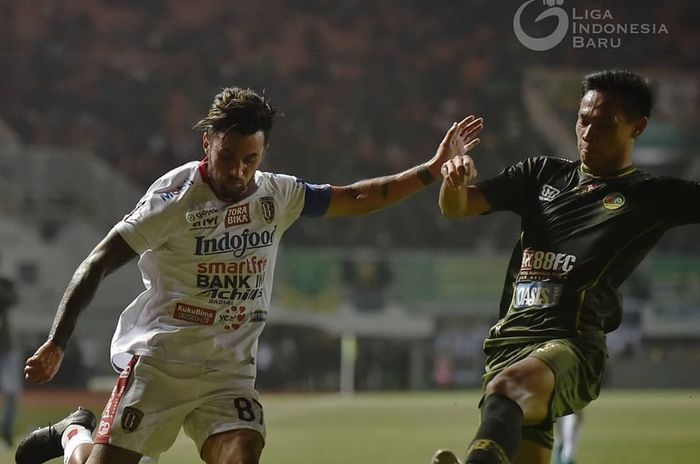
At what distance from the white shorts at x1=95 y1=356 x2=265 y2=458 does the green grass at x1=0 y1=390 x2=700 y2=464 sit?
3484 mm

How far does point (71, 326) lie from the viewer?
9.71 feet

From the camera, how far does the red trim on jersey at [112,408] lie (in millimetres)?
3145

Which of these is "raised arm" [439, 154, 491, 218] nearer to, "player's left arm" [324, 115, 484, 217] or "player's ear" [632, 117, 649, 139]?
"player's left arm" [324, 115, 484, 217]

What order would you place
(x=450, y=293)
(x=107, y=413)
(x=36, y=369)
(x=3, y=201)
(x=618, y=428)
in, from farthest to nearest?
(x=450, y=293) < (x=3, y=201) < (x=618, y=428) < (x=107, y=413) < (x=36, y=369)

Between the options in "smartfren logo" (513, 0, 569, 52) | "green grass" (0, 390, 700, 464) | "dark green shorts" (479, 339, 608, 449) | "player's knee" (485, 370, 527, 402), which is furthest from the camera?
"green grass" (0, 390, 700, 464)

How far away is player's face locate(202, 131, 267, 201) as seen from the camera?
313 centimetres

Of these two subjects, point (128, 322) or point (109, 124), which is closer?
point (128, 322)

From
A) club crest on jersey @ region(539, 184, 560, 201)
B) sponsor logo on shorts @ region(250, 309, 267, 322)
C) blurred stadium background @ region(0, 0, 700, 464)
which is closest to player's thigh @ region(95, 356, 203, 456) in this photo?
sponsor logo on shorts @ region(250, 309, 267, 322)

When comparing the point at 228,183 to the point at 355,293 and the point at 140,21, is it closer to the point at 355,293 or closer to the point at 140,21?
the point at 355,293

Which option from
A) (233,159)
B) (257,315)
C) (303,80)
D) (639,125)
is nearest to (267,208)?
(233,159)

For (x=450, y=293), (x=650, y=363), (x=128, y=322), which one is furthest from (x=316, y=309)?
(x=128, y=322)

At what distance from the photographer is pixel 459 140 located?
11.5ft

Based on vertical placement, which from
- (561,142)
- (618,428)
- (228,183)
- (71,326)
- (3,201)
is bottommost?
(618,428)

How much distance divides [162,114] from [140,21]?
4.60 feet
